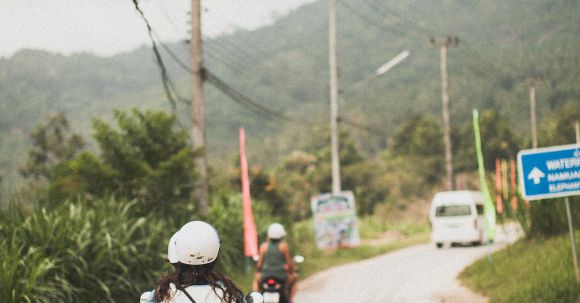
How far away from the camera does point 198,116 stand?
1584 centimetres

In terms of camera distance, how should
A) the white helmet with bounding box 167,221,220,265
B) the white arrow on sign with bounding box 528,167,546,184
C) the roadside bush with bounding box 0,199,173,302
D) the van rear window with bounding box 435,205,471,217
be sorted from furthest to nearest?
the van rear window with bounding box 435,205,471,217
the white arrow on sign with bounding box 528,167,546,184
the roadside bush with bounding box 0,199,173,302
the white helmet with bounding box 167,221,220,265

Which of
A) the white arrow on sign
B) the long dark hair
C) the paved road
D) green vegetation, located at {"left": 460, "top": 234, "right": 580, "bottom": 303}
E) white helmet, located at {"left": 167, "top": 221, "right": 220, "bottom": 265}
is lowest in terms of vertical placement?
the paved road

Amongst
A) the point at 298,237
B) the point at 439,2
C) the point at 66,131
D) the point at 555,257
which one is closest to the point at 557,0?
the point at 439,2

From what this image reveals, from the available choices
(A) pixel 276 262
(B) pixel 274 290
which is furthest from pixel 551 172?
(B) pixel 274 290

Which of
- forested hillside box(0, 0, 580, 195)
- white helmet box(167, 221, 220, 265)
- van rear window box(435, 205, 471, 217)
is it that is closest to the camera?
white helmet box(167, 221, 220, 265)

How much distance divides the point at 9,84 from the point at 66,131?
64.2 metres

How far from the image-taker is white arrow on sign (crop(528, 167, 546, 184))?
10305 mm

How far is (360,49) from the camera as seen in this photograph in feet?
489

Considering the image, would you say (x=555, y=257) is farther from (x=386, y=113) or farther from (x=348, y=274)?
(x=386, y=113)

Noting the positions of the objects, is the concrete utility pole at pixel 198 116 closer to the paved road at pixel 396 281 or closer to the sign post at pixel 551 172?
the paved road at pixel 396 281

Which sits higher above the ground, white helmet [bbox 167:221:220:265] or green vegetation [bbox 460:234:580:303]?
white helmet [bbox 167:221:220:265]

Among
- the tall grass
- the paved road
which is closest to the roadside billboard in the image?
the paved road

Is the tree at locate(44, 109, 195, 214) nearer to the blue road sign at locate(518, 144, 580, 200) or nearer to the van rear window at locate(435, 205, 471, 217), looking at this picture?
the blue road sign at locate(518, 144, 580, 200)

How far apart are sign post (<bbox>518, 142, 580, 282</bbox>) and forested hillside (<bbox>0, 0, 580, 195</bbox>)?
61.4 metres
